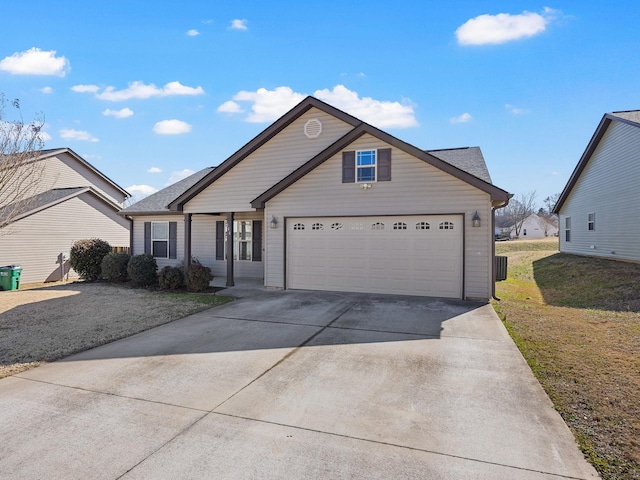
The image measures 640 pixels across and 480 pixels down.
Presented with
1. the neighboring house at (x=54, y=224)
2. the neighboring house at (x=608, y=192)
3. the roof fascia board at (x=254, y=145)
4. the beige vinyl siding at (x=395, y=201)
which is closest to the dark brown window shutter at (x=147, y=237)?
the neighboring house at (x=54, y=224)

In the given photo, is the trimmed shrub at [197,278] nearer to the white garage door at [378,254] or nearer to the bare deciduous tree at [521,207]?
the white garage door at [378,254]

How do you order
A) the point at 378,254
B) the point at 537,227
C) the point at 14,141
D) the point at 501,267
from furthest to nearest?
1. the point at 537,227
2. the point at 501,267
3. the point at 14,141
4. the point at 378,254

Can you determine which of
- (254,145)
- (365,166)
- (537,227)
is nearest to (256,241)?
(254,145)

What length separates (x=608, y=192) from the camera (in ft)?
55.2

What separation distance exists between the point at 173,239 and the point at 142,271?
3414 mm

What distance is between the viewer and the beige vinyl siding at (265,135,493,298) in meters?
10.1

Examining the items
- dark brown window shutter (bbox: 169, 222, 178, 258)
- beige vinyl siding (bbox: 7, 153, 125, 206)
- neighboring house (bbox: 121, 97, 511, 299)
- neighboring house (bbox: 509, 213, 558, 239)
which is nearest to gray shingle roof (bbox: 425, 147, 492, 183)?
neighboring house (bbox: 121, 97, 511, 299)

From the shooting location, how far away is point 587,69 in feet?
42.0

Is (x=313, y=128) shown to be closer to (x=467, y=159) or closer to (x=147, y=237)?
(x=467, y=159)

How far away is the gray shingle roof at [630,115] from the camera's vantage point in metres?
14.9

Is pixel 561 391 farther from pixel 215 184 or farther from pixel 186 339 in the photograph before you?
pixel 215 184

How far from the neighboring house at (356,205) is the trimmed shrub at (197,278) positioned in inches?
39.0

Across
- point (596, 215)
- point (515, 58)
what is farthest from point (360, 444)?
point (596, 215)

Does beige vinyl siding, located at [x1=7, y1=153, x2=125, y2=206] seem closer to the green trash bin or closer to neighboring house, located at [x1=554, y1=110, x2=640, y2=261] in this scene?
the green trash bin
